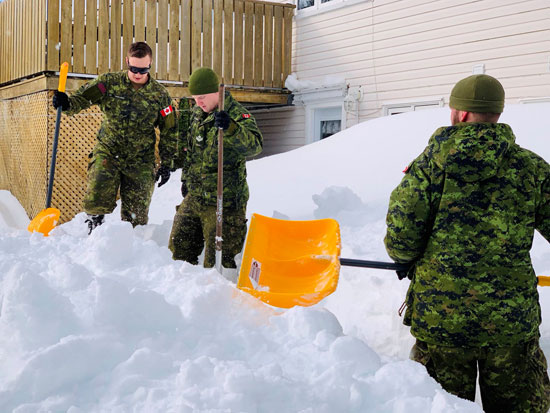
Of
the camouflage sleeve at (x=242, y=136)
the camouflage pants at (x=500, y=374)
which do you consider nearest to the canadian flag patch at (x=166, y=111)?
the camouflage sleeve at (x=242, y=136)

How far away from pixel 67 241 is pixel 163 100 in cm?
182

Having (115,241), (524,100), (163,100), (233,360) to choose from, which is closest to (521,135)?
(524,100)

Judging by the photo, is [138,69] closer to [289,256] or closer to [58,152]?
[289,256]

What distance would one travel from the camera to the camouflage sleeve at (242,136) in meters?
3.84

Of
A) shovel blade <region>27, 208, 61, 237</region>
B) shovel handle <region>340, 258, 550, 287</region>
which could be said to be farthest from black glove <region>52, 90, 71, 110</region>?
shovel handle <region>340, 258, 550, 287</region>

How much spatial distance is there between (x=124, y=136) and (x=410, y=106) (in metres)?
6.06

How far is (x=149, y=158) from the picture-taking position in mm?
5082

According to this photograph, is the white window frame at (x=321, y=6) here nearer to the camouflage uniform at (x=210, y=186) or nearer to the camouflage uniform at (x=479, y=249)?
the camouflage uniform at (x=210, y=186)

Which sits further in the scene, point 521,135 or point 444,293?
point 521,135

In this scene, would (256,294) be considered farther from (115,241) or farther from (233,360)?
(115,241)

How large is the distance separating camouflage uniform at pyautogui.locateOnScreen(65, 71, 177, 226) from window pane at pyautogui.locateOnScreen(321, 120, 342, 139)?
6565 millimetres

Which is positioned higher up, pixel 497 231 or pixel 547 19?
pixel 547 19

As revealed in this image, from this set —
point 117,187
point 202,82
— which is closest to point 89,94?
point 117,187

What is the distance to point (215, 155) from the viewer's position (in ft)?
13.3
